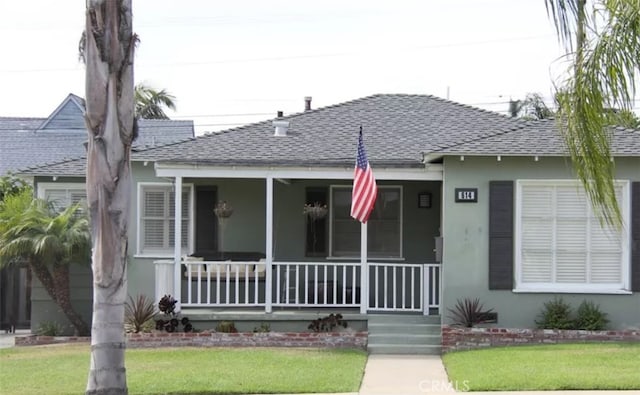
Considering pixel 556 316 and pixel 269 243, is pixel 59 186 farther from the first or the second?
pixel 556 316

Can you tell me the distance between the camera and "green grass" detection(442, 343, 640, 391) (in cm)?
1122

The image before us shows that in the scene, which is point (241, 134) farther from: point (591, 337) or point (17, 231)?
point (591, 337)

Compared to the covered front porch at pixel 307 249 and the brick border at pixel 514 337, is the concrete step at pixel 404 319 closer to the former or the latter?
the covered front porch at pixel 307 249

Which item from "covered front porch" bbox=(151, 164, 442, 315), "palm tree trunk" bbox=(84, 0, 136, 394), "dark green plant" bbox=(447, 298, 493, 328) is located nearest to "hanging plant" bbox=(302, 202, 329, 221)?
"covered front porch" bbox=(151, 164, 442, 315)

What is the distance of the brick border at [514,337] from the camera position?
14.7 m

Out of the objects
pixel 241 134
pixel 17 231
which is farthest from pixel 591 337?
pixel 17 231

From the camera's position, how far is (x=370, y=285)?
17453mm

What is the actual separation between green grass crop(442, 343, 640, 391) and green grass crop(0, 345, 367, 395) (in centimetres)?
153

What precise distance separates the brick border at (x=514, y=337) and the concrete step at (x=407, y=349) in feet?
0.55

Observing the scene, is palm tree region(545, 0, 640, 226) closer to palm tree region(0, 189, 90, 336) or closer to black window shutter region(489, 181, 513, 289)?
black window shutter region(489, 181, 513, 289)

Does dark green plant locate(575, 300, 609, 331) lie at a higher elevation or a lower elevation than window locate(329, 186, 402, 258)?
lower

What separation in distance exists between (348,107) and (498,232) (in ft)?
20.0

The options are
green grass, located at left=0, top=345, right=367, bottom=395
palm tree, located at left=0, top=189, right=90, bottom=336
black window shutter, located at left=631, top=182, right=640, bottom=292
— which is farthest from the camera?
palm tree, located at left=0, top=189, right=90, bottom=336

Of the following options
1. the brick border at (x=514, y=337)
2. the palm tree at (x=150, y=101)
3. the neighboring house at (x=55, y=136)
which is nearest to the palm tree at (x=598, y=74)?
the brick border at (x=514, y=337)
